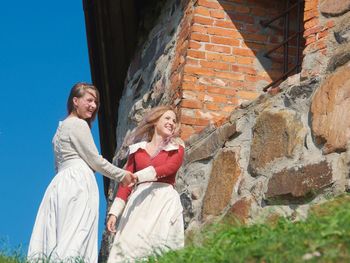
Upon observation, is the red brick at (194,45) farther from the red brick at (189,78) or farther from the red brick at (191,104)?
the red brick at (191,104)

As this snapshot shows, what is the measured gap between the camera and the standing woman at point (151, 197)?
529cm

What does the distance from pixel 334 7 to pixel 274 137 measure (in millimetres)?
998

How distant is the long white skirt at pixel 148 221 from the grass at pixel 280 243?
4.13 feet

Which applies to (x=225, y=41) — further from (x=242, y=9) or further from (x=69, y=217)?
(x=69, y=217)

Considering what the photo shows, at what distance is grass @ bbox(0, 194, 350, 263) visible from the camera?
3.13 metres

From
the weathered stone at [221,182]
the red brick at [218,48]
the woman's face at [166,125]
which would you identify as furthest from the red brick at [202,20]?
the woman's face at [166,125]

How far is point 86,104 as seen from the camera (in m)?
5.44

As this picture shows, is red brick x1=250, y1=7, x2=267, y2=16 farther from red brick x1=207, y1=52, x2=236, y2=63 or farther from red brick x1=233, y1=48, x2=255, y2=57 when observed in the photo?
red brick x1=207, y1=52, x2=236, y2=63

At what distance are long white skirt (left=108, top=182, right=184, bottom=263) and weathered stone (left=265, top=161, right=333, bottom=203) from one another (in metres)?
0.67

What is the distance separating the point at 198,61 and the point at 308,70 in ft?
6.26

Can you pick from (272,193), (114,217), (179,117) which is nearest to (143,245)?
(114,217)

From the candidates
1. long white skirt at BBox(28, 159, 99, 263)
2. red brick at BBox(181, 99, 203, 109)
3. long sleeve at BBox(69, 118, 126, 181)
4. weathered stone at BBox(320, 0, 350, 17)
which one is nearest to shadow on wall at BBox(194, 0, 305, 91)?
red brick at BBox(181, 99, 203, 109)

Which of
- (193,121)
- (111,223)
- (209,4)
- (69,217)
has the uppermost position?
(209,4)

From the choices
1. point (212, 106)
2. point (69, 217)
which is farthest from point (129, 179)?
point (212, 106)
